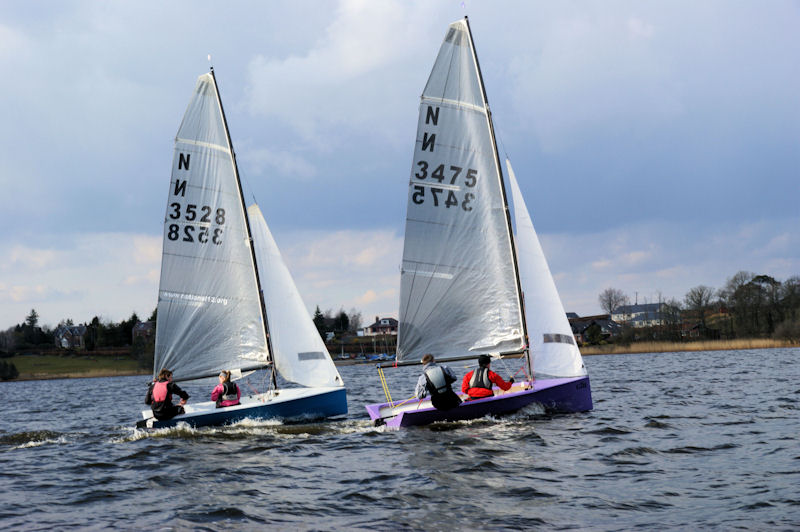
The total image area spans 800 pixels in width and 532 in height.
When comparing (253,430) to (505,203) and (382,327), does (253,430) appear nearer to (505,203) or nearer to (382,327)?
(505,203)

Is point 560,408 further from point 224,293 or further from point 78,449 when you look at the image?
point 78,449

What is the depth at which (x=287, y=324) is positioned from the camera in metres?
20.9

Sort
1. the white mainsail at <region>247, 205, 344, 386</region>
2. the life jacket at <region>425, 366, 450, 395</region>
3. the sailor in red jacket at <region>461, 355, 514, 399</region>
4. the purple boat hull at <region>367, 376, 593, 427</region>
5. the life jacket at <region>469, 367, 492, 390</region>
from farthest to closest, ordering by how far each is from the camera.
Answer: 1. the white mainsail at <region>247, 205, 344, 386</region>
2. the life jacket at <region>469, 367, 492, 390</region>
3. the sailor in red jacket at <region>461, 355, 514, 399</region>
4. the purple boat hull at <region>367, 376, 593, 427</region>
5. the life jacket at <region>425, 366, 450, 395</region>

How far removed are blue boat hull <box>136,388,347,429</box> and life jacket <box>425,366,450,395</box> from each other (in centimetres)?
412

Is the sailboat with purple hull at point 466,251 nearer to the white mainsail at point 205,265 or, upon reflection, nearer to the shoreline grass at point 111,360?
the white mainsail at point 205,265

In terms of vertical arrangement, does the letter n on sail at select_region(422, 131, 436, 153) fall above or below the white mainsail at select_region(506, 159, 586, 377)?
above

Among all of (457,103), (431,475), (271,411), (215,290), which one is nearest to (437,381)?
(431,475)

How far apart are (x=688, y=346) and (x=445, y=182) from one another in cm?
6885

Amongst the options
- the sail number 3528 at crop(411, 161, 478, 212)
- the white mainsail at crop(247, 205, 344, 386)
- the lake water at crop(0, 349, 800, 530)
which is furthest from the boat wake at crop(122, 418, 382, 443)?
the sail number 3528 at crop(411, 161, 478, 212)

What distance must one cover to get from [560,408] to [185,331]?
10582mm

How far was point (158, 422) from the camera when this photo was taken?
18344 millimetres

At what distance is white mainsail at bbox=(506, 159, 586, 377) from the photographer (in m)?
18.2

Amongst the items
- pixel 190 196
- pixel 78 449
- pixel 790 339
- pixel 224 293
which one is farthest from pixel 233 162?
pixel 790 339

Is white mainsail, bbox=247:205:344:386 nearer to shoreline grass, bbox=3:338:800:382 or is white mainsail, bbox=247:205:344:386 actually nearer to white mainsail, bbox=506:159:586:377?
white mainsail, bbox=506:159:586:377
